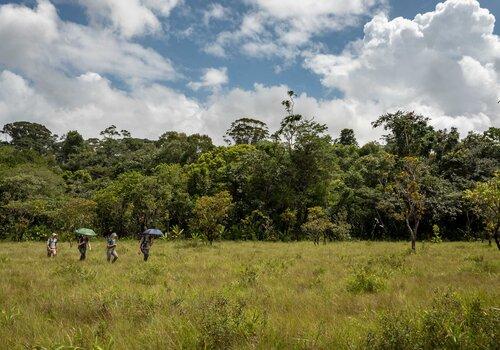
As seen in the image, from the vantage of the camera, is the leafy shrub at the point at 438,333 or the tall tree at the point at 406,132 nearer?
the leafy shrub at the point at 438,333

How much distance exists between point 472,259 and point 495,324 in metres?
14.4

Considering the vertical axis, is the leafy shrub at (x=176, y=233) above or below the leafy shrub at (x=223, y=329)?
above

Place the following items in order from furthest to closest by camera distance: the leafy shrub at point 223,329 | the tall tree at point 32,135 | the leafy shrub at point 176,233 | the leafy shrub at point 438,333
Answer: the tall tree at point 32,135
the leafy shrub at point 176,233
the leafy shrub at point 223,329
the leafy shrub at point 438,333

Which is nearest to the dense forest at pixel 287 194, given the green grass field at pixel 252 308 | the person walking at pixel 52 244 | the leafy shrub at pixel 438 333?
the person walking at pixel 52 244

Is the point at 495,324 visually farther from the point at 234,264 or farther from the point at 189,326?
the point at 234,264

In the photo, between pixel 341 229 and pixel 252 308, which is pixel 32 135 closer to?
pixel 341 229

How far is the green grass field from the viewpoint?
5.91 meters

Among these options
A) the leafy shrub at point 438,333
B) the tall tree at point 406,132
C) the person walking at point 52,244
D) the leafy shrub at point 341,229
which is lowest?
the person walking at point 52,244

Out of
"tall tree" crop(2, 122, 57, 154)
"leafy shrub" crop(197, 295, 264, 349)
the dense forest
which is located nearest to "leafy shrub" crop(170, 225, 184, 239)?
the dense forest

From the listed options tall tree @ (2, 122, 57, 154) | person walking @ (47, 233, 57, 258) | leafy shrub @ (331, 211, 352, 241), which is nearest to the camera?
person walking @ (47, 233, 57, 258)

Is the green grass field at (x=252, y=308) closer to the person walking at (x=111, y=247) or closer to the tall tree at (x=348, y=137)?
the person walking at (x=111, y=247)

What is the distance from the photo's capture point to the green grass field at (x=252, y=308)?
19.4 ft

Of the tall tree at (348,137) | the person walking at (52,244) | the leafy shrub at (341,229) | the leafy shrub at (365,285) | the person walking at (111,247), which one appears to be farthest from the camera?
the tall tree at (348,137)

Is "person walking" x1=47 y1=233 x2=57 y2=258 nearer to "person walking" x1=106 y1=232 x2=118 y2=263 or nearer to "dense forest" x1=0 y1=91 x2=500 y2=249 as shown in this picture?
"person walking" x1=106 y1=232 x2=118 y2=263
